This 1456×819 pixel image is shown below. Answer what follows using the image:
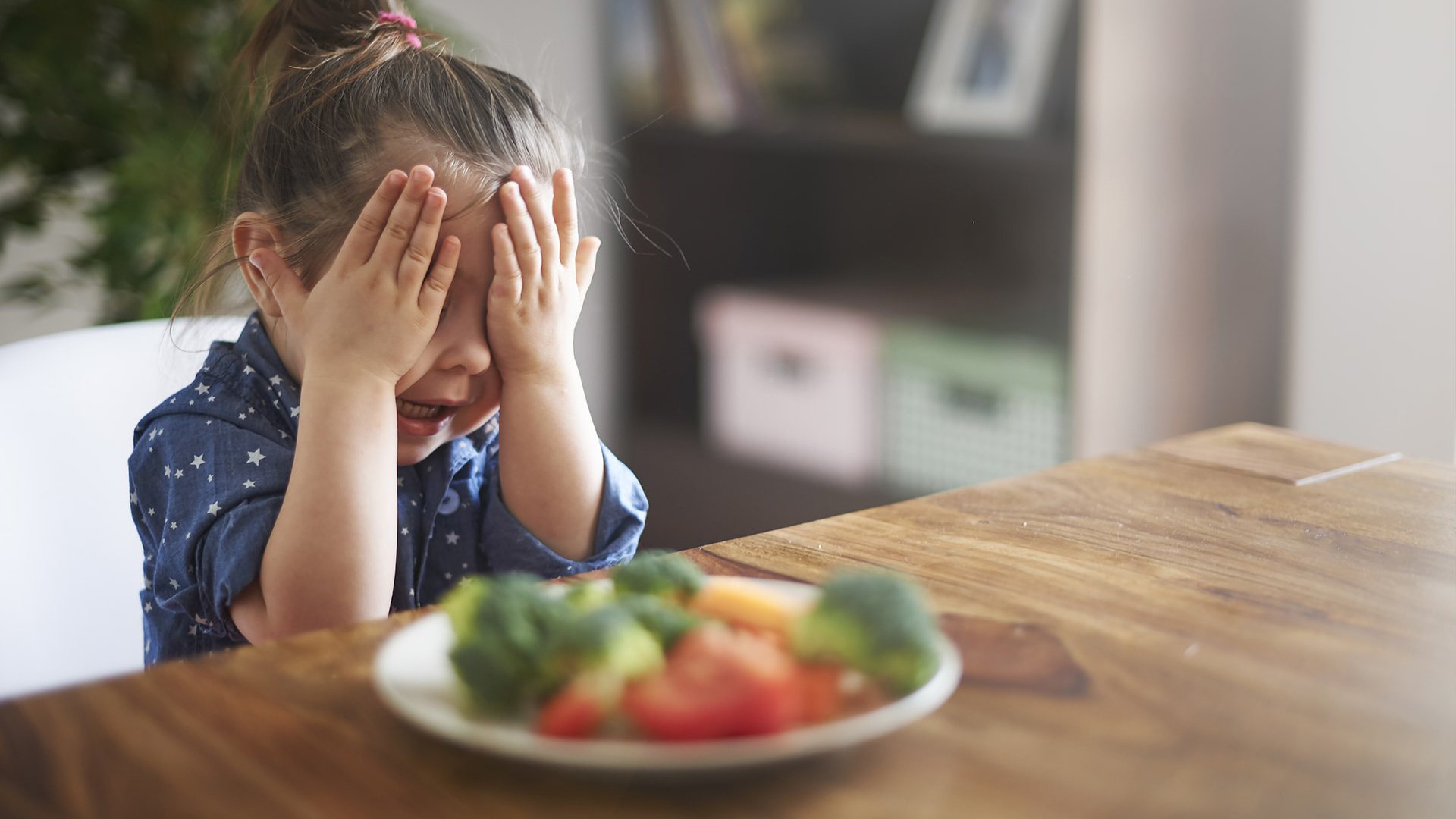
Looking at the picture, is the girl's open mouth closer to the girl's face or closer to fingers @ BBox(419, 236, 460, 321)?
the girl's face

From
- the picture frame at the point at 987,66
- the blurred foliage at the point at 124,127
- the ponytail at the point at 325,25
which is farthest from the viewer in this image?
the picture frame at the point at 987,66

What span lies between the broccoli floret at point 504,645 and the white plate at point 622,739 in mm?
11

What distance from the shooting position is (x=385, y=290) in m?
0.75

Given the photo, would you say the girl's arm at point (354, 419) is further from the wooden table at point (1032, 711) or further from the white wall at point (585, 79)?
the white wall at point (585, 79)

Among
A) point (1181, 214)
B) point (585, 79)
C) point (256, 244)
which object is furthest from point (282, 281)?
point (585, 79)

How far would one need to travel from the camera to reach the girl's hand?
2.62 feet

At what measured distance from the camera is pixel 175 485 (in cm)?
79

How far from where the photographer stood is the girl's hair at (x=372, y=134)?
834 mm

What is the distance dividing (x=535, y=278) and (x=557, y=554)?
0.20m

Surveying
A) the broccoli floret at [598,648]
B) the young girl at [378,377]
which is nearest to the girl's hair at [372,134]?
the young girl at [378,377]

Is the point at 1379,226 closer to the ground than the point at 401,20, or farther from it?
closer to the ground

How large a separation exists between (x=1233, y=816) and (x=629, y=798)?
19 centimetres

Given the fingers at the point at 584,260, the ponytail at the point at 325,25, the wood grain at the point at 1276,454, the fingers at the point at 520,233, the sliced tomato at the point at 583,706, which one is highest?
the ponytail at the point at 325,25

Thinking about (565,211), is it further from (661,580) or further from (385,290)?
(661,580)
